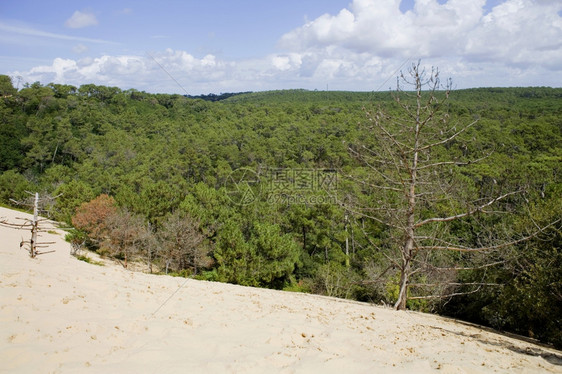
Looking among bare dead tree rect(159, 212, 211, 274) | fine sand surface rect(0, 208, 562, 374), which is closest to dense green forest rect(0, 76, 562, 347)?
bare dead tree rect(159, 212, 211, 274)

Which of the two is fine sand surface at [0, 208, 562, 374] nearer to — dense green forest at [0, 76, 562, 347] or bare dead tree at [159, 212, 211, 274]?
dense green forest at [0, 76, 562, 347]

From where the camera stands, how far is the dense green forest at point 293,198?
10.1m

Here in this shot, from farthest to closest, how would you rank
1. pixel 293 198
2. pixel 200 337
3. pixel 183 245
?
pixel 293 198
pixel 183 245
pixel 200 337

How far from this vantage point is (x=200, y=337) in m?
4.58

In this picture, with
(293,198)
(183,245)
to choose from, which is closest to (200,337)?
(183,245)

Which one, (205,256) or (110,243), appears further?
(110,243)

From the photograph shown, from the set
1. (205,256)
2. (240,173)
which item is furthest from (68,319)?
(240,173)

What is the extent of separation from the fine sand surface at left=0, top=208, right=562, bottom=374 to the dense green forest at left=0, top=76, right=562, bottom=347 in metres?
1.60

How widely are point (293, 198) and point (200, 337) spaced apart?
2515 centimetres

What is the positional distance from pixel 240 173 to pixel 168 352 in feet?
129

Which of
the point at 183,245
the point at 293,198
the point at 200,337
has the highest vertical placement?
the point at 200,337

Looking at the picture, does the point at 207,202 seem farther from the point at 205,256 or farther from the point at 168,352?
the point at 168,352

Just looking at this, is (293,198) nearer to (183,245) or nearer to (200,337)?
(183,245)

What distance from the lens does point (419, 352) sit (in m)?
4.52
